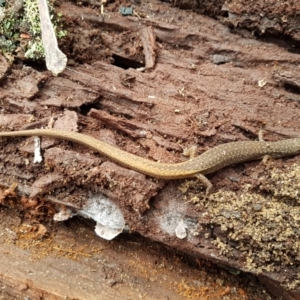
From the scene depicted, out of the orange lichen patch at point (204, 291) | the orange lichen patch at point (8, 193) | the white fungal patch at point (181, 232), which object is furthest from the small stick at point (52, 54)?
the orange lichen patch at point (204, 291)

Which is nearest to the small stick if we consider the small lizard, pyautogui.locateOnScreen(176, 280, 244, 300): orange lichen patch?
the small lizard

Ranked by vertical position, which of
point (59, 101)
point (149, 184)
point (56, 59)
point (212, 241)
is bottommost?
point (212, 241)

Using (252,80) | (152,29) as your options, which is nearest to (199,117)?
(252,80)

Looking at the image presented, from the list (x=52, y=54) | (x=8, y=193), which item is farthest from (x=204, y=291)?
(x=52, y=54)

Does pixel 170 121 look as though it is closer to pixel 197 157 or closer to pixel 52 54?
pixel 197 157

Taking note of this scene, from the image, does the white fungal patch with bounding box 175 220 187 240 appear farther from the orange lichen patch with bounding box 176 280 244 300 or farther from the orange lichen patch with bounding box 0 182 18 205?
the orange lichen patch with bounding box 0 182 18 205

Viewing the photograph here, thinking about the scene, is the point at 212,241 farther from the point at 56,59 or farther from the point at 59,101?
the point at 56,59

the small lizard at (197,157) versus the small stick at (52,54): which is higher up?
the small stick at (52,54)

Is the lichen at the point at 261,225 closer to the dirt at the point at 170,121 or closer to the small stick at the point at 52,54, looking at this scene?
the dirt at the point at 170,121
